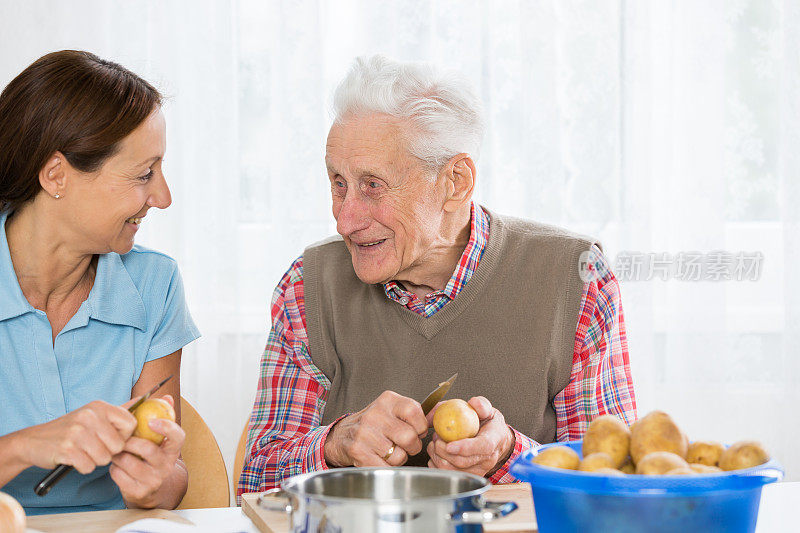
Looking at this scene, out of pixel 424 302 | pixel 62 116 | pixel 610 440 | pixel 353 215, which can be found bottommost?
pixel 610 440

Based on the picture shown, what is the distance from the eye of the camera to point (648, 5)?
2727mm

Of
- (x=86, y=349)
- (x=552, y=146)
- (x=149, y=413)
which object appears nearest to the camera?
(x=149, y=413)

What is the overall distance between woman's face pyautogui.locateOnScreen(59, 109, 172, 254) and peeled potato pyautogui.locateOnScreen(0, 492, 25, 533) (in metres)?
0.74

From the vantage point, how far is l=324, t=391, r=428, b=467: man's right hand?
128cm

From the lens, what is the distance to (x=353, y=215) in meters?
1.55

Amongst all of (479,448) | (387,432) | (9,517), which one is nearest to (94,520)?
(9,517)

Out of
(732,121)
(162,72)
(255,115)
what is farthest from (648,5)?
(162,72)

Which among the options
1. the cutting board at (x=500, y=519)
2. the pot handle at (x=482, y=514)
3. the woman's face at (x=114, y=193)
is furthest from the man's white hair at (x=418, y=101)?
the pot handle at (x=482, y=514)

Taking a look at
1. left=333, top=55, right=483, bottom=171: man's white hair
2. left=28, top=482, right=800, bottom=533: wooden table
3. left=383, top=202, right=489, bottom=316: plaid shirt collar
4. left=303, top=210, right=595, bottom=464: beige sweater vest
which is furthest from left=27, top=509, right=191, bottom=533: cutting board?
left=333, top=55, right=483, bottom=171: man's white hair

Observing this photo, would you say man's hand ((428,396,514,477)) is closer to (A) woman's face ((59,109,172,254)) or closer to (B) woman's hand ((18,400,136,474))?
(B) woman's hand ((18,400,136,474))

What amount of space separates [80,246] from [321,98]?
4.04ft

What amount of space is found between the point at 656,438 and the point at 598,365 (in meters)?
0.68

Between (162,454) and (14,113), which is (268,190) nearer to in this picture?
(14,113)

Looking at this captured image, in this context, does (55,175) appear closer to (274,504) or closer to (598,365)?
(274,504)
